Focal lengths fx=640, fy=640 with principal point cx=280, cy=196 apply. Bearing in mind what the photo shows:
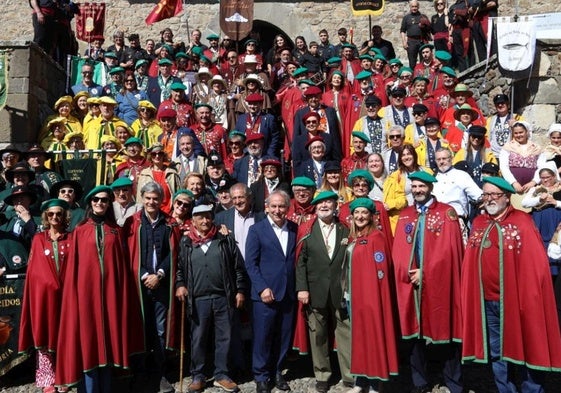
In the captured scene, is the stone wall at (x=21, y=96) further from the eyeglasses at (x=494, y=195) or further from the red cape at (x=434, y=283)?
the eyeglasses at (x=494, y=195)

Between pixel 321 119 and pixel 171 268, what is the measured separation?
3756mm

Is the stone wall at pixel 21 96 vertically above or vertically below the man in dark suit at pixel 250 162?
above

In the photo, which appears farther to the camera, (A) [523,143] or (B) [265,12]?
(B) [265,12]

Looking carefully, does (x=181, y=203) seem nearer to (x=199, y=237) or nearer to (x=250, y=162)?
(x=199, y=237)

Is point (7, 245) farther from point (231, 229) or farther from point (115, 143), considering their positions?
point (115, 143)

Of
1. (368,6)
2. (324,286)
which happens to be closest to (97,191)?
(324,286)

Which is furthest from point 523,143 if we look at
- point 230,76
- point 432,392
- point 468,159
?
point 230,76

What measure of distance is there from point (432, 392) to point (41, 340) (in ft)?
10.5

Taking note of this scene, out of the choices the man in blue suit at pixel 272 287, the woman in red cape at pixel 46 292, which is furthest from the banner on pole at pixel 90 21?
the man in blue suit at pixel 272 287

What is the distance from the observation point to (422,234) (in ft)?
17.1

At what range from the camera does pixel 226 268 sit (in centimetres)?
536

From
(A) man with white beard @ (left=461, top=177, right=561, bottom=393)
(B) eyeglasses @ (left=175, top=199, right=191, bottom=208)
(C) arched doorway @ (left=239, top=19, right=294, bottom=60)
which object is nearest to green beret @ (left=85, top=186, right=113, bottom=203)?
(B) eyeglasses @ (left=175, top=199, right=191, bottom=208)

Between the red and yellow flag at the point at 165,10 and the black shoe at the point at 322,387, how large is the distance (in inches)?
386

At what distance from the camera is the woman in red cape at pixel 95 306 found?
194 inches
